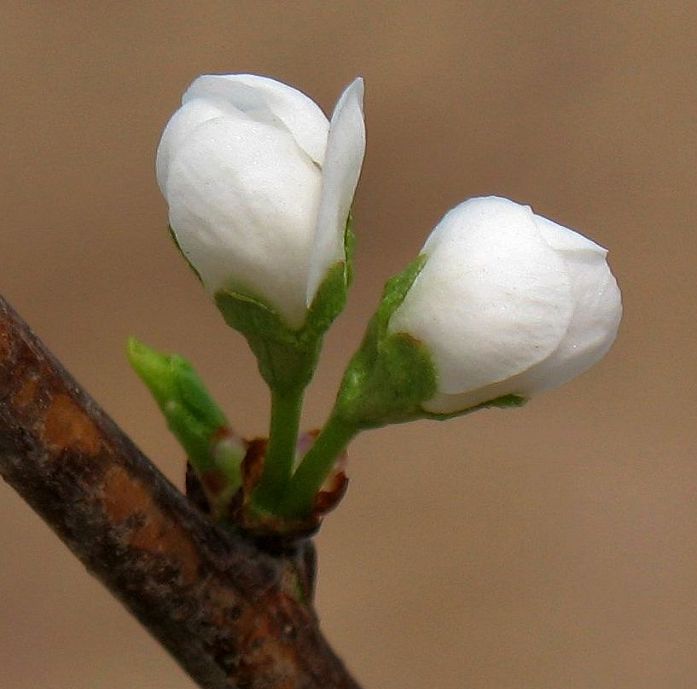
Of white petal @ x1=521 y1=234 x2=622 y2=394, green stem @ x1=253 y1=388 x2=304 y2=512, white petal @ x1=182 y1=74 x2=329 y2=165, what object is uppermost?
white petal @ x1=182 y1=74 x2=329 y2=165

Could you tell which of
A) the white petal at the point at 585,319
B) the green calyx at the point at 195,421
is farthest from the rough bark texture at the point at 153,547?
the white petal at the point at 585,319

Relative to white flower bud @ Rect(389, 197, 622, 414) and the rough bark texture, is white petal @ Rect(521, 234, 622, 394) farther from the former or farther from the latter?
the rough bark texture

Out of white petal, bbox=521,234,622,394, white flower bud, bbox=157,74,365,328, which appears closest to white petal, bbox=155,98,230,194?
white flower bud, bbox=157,74,365,328

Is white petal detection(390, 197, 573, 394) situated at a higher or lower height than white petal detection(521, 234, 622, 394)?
higher

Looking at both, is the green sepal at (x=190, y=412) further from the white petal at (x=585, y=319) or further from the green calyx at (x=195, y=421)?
the white petal at (x=585, y=319)

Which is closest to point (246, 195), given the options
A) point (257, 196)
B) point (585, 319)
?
point (257, 196)

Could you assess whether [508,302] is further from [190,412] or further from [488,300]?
[190,412]
